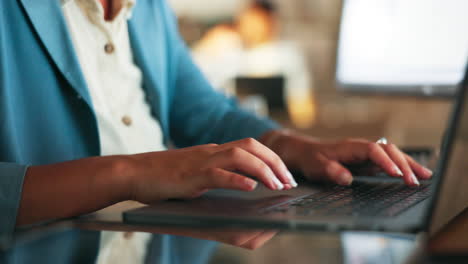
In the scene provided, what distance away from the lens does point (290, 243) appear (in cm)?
39

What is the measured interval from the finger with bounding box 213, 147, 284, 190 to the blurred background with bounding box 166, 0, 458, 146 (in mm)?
1758

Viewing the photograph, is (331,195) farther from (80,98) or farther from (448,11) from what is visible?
(448,11)

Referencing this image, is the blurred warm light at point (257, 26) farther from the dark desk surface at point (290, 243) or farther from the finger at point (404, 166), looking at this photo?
the dark desk surface at point (290, 243)

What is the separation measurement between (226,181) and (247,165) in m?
0.03

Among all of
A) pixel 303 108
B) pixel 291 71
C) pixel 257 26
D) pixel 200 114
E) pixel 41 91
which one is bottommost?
pixel 303 108

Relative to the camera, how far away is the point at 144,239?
425mm

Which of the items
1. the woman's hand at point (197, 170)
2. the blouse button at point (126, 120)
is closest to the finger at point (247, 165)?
the woman's hand at point (197, 170)

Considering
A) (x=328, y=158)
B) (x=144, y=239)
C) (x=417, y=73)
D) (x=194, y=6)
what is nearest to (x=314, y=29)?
(x=194, y=6)

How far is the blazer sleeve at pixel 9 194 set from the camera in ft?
1.76

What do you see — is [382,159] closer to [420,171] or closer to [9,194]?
[420,171]

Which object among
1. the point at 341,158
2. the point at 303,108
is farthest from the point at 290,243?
the point at 303,108

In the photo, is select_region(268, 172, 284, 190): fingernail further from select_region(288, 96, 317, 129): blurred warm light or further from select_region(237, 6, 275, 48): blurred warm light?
select_region(237, 6, 275, 48): blurred warm light

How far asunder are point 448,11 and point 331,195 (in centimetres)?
88

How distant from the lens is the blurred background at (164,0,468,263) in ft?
9.18
